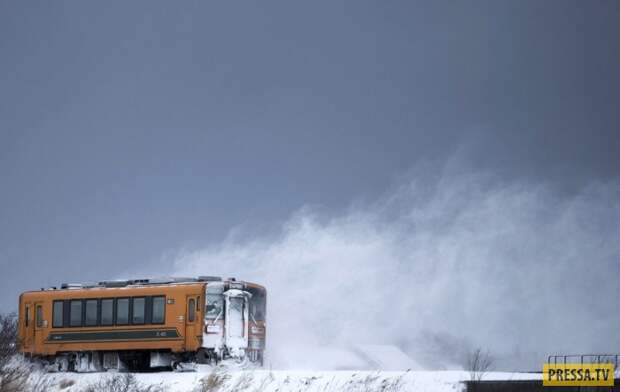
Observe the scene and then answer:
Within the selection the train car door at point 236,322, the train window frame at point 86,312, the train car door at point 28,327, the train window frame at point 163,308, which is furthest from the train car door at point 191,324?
the train car door at point 28,327

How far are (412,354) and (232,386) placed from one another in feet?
103

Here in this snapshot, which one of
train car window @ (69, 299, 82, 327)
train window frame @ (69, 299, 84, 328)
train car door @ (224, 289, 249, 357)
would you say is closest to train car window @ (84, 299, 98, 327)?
train window frame @ (69, 299, 84, 328)

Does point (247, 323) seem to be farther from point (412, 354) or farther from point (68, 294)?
point (412, 354)

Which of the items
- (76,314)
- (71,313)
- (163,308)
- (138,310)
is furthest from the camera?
(71,313)

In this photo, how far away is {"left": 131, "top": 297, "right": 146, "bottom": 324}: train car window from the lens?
29688mm

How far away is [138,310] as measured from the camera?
29.8 meters

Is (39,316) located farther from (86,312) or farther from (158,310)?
(158,310)

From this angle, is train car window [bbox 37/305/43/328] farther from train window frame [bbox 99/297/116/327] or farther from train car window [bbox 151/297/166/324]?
train car window [bbox 151/297/166/324]

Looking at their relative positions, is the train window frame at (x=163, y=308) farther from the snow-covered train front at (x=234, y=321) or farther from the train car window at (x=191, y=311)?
the snow-covered train front at (x=234, y=321)

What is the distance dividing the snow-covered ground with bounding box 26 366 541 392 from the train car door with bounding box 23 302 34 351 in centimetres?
687

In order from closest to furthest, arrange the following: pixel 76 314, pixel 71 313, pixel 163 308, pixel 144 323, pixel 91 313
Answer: pixel 163 308, pixel 144 323, pixel 91 313, pixel 76 314, pixel 71 313

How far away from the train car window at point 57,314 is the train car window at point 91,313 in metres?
1.10

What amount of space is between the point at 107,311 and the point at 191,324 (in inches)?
122

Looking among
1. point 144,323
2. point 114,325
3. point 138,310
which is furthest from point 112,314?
point 144,323
